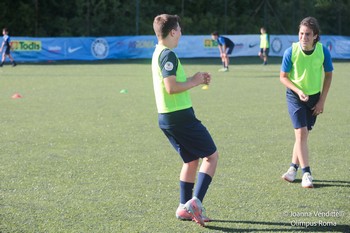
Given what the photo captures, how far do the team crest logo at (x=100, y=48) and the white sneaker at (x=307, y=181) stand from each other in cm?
3098

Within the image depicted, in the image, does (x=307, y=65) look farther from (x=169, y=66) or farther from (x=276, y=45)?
(x=276, y=45)

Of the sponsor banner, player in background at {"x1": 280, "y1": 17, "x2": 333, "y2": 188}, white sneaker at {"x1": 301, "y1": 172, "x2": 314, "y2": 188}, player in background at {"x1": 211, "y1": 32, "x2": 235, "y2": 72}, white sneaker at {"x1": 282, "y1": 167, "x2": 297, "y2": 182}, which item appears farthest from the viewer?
the sponsor banner

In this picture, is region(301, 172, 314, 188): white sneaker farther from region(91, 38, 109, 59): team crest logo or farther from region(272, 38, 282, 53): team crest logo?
region(272, 38, 282, 53): team crest logo

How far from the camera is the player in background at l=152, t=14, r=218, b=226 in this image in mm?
5844

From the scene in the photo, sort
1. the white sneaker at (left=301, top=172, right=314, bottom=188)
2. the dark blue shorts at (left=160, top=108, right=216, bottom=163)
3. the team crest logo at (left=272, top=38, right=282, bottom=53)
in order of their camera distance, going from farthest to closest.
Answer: the team crest logo at (left=272, top=38, right=282, bottom=53), the white sneaker at (left=301, top=172, right=314, bottom=188), the dark blue shorts at (left=160, top=108, right=216, bottom=163)

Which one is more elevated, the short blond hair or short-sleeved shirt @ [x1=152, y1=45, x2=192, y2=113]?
the short blond hair

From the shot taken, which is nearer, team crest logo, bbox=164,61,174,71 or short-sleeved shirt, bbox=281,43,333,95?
team crest logo, bbox=164,61,174,71

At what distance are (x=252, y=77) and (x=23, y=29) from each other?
20312mm

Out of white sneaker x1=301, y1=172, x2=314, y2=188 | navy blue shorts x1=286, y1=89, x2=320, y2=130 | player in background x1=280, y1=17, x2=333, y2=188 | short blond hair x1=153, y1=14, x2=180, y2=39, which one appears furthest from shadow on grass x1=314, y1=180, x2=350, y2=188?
short blond hair x1=153, y1=14, x2=180, y2=39

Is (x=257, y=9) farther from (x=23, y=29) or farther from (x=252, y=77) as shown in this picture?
(x=252, y=77)

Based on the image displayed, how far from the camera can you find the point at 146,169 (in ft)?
27.6

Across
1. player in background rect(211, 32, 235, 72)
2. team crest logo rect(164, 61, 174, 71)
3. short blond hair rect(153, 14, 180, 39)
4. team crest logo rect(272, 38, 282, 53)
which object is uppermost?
short blond hair rect(153, 14, 180, 39)

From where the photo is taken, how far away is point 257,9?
163ft

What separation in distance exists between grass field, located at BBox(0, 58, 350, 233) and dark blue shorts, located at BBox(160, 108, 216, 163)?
0.64 metres
